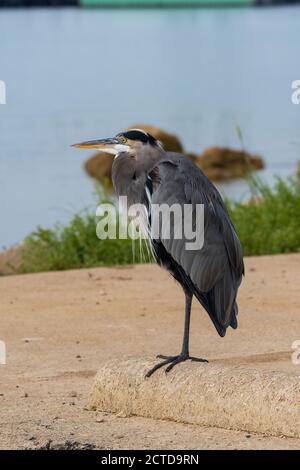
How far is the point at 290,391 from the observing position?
20.4ft

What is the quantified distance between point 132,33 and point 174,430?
328 feet

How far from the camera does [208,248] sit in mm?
6945

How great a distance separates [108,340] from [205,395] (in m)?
2.17

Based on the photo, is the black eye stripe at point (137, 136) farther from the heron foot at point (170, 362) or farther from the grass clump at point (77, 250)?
the grass clump at point (77, 250)

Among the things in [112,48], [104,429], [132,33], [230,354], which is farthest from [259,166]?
[132,33]

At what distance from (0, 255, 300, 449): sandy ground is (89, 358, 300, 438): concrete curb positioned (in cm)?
6

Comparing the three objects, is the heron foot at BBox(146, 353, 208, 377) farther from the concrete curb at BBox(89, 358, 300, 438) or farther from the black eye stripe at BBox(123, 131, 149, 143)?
the black eye stripe at BBox(123, 131, 149, 143)

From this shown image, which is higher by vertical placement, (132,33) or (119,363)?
(132,33)

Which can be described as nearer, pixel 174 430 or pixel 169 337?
pixel 174 430

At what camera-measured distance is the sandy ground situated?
6230 mm

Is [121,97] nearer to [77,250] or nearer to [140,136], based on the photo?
[77,250]

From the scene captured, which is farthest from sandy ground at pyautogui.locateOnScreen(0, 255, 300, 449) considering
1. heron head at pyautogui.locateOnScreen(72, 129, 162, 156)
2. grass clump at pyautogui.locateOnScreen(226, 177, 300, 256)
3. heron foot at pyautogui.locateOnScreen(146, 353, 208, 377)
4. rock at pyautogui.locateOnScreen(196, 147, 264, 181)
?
rock at pyautogui.locateOnScreen(196, 147, 264, 181)

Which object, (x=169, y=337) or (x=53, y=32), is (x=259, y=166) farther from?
(x=53, y=32)
